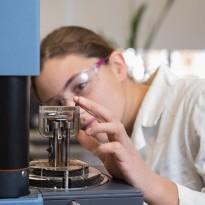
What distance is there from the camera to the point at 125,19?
220cm

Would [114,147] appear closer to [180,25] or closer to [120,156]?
[120,156]

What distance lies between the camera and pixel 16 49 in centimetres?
51

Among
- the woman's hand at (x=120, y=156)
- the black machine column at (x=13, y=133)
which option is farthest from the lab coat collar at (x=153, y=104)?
the black machine column at (x=13, y=133)

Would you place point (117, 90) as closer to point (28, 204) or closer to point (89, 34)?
point (89, 34)

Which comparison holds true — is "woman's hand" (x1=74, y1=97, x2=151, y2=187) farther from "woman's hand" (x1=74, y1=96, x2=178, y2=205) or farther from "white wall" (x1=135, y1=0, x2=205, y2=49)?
"white wall" (x1=135, y1=0, x2=205, y2=49)

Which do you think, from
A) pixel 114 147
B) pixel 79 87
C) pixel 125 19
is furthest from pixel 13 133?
pixel 125 19

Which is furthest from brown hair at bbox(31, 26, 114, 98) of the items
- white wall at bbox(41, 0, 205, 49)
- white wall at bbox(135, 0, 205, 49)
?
white wall at bbox(135, 0, 205, 49)

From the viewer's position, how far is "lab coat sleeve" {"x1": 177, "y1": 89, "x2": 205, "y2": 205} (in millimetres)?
751

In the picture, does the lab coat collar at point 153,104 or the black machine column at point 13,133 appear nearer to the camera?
the black machine column at point 13,133

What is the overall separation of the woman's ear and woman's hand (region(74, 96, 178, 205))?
574 mm

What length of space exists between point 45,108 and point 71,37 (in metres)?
0.63

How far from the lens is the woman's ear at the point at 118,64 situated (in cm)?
128

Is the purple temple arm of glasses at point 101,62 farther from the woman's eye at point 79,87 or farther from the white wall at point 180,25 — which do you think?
the white wall at point 180,25

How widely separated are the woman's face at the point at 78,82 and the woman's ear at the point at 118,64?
0.03 m
